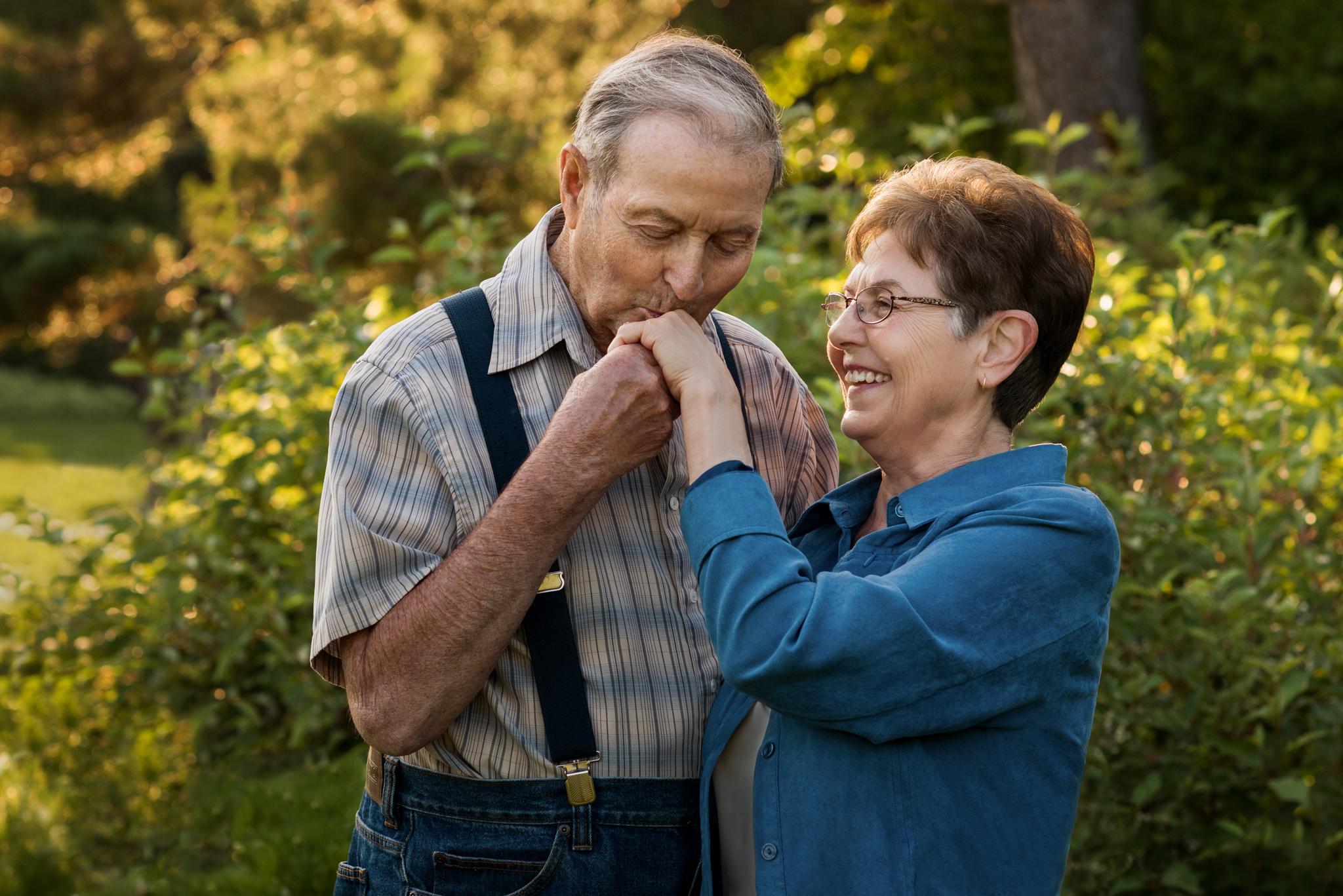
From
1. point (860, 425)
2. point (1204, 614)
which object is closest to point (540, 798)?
point (860, 425)

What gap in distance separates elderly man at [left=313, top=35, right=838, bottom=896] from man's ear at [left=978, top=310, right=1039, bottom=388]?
0.43m

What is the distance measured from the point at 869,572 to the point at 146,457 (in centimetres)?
386

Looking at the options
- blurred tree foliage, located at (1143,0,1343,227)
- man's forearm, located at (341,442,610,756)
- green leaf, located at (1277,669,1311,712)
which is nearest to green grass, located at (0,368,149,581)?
man's forearm, located at (341,442,610,756)

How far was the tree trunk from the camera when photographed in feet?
27.7

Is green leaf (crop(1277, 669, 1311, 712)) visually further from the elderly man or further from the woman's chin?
the elderly man

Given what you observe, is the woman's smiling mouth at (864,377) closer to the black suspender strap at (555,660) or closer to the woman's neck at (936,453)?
the woman's neck at (936,453)

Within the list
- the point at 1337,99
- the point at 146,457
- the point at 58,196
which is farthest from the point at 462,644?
the point at 58,196

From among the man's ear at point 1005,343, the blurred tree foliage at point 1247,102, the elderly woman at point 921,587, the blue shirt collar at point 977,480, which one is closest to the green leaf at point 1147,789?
the elderly woman at point 921,587

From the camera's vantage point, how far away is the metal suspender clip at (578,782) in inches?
73.3

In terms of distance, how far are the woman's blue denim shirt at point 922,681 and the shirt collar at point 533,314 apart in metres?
0.41

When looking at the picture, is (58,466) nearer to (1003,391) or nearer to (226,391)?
(226,391)

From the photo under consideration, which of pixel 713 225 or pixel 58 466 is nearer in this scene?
pixel 713 225

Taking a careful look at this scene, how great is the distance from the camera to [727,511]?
66.6 inches

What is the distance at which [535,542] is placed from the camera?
175 centimetres
